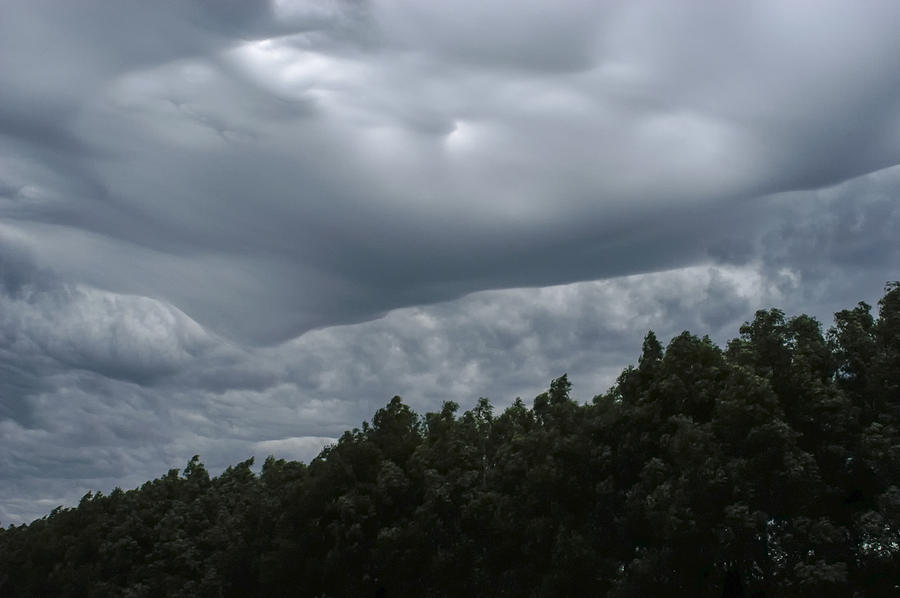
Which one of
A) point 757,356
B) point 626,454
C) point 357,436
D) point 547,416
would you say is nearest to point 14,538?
point 357,436

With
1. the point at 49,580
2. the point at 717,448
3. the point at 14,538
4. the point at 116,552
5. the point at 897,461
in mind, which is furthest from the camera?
the point at 14,538

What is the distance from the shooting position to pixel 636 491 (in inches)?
1172

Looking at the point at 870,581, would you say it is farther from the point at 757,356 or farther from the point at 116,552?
the point at 116,552

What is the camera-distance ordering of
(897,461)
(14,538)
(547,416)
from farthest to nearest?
(14,538) < (547,416) < (897,461)

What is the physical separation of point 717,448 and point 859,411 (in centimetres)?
481

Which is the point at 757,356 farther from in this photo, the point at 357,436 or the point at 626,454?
the point at 357,436

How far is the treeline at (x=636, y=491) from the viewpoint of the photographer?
2677 centimetres

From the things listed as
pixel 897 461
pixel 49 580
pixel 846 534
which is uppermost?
pixel 897 461

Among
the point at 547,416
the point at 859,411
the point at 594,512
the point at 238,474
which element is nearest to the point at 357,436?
the point at 547,416

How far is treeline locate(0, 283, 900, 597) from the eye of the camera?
26.8 metres

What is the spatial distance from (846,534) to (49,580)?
2121 inches

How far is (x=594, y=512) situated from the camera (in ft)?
105

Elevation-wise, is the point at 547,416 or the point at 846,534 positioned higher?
the point at 547,416

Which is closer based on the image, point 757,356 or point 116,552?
point 757,356
